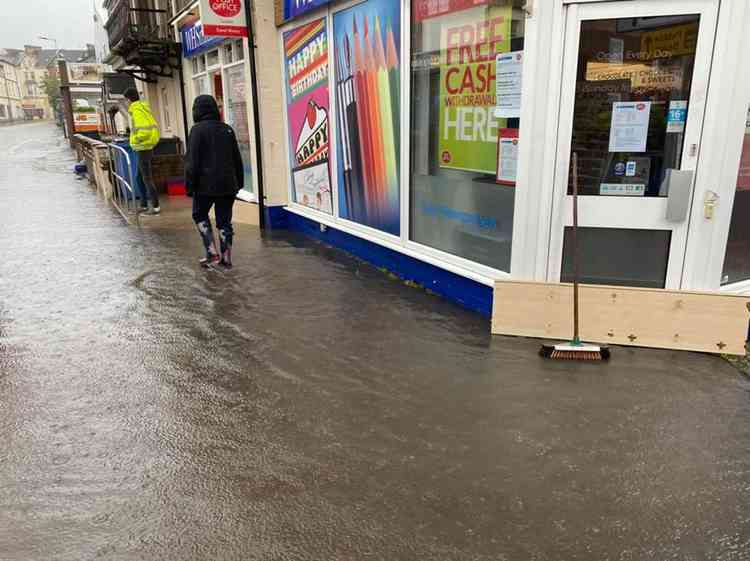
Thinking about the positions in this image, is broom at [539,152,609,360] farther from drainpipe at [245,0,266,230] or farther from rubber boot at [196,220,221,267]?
drainpipe at [245,0,266,230]

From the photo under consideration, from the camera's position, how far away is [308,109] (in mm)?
7781

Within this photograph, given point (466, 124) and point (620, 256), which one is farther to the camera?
point (466, 124)

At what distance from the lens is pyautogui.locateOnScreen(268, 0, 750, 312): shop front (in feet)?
13.3

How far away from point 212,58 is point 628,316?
955 centimetres

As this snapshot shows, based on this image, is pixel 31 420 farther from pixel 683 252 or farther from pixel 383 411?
pixel 683 252

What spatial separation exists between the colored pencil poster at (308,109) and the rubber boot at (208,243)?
1.60 m

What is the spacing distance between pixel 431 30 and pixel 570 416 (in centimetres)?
364

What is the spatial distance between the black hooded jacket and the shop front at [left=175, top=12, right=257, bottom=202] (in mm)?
2504

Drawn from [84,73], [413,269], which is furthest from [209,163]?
[84,73]

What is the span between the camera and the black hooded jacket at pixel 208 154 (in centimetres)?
624

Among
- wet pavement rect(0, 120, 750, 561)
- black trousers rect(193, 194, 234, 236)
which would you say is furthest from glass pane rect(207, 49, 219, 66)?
wet pavement rect(0, 120, 750, 561)

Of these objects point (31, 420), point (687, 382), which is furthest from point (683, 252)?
point (31, 420)

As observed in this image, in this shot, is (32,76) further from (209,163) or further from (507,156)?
(507,156)

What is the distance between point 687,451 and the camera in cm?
307
